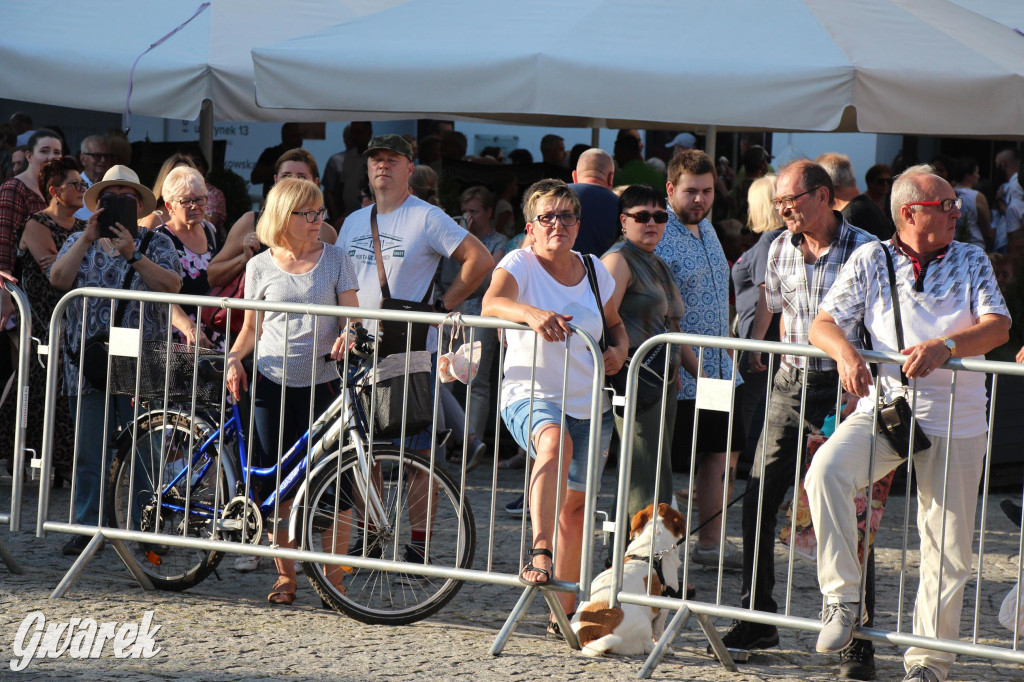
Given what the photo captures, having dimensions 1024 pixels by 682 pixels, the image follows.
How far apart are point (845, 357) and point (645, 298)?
125cm

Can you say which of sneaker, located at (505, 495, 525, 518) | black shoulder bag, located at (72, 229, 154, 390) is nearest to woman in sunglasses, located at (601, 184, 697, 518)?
sneaker, located at (505, 495, 525, 518)

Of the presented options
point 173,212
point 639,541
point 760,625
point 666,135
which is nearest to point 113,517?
point 173,212

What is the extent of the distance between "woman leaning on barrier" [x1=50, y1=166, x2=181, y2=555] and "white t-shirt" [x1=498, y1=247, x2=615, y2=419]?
175cm

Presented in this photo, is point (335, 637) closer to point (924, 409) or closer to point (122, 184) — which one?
point (924, 409)

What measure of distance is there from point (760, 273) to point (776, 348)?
197 centimetres

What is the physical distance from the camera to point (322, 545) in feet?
17.0

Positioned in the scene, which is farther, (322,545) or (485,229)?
(485,229)

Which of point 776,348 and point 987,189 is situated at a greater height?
point 987,189

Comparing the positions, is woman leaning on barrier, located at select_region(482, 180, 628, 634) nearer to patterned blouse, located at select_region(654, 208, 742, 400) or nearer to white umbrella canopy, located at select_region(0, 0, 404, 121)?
patterned blouse, located at select_region(654, 208, 742, 400)

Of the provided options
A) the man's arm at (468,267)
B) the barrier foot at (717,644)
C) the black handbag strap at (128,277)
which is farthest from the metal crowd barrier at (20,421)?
the barrier foot at (717,644)

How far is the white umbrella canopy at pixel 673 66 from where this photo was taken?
6.86 meters

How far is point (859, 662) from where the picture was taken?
4.74m

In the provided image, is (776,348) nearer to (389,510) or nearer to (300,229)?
(389,510)

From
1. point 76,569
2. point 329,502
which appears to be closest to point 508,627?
point 329,502
